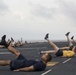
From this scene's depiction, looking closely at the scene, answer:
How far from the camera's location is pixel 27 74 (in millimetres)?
13984

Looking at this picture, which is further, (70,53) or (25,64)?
(70,53)

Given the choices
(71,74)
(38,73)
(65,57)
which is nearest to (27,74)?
(38,73)

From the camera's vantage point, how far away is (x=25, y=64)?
48.9ft

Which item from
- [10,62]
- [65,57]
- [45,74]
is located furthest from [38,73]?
[65,57]

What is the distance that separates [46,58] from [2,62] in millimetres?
1881

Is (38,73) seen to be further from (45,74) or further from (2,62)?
(2,62)

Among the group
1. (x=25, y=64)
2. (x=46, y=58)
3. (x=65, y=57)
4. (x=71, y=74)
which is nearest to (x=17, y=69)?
(x=25, y=64)

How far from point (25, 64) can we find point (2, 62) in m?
0.98

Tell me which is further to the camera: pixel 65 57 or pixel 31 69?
pixel 65 57

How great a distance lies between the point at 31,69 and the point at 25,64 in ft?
1.10

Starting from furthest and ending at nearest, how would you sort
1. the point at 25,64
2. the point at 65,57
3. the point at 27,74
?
the point at 65,57 < the point at 25,64 < the point at 27,74

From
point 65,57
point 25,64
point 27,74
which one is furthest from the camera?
point 65,57

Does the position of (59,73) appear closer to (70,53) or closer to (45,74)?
(45,74)

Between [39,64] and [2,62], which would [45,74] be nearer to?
[39,64]
